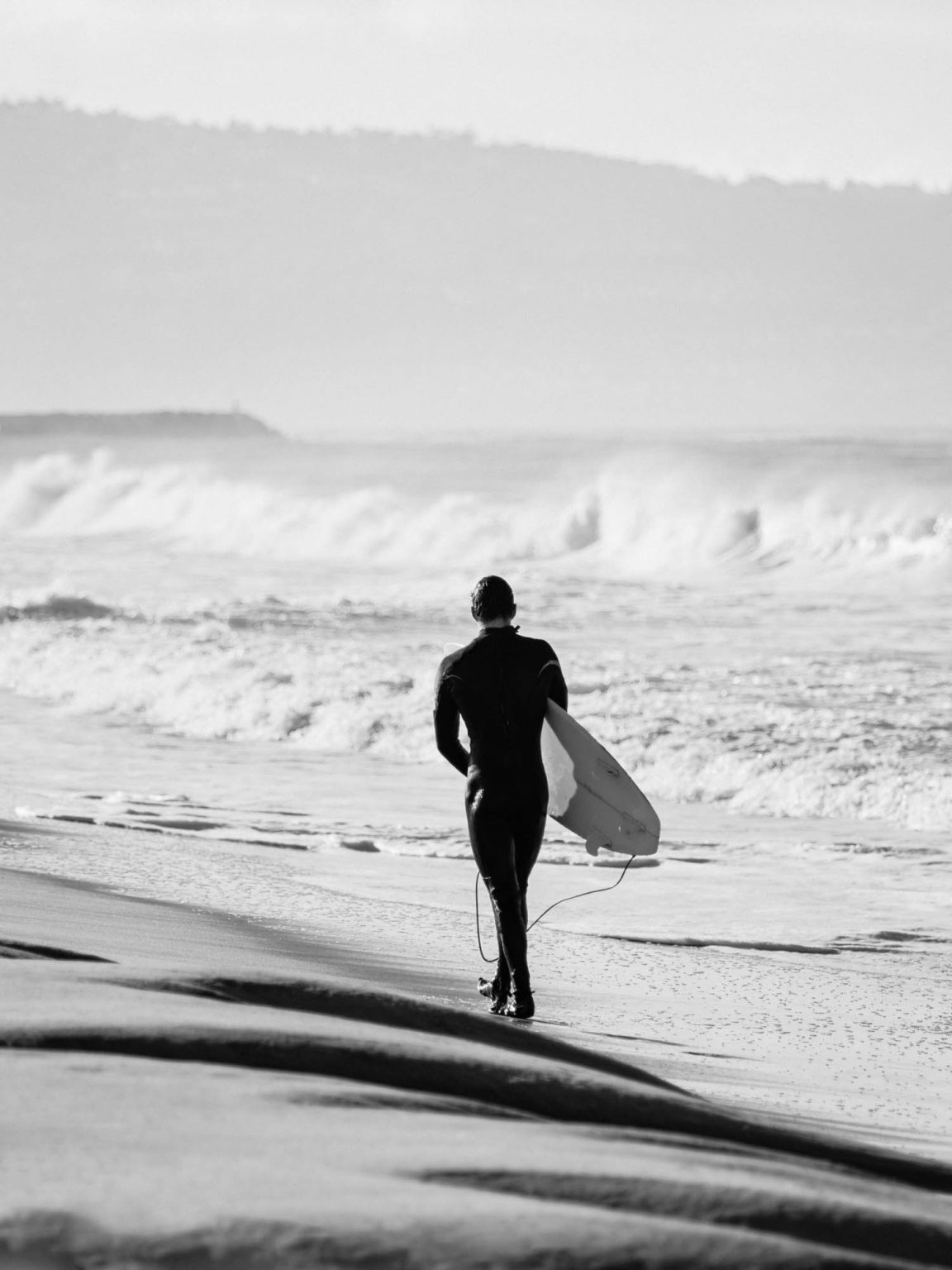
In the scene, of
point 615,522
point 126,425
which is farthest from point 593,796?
point 126,425

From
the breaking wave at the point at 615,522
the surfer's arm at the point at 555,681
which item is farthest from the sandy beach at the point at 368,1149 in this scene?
the breaking wave at the point at 615,522

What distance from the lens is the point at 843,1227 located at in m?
2.68

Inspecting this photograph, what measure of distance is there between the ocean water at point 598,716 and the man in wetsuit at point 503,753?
1.12 meters

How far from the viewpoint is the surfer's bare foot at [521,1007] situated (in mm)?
5379

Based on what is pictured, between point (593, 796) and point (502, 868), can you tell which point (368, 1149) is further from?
point (593, 796)

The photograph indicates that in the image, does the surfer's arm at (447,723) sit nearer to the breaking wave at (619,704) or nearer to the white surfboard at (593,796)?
the white surfboard at (593,796)

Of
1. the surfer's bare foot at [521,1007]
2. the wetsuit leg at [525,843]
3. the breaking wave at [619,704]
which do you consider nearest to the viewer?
the surfer's bare foot at [521,1007]

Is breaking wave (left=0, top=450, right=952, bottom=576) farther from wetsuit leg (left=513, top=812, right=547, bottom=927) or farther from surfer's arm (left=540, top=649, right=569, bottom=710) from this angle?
wetsuit leg (left=513, top=812, right=547, bottom=927)

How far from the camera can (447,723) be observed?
5.51m

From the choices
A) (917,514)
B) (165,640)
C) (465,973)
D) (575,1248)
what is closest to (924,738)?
(465,973)

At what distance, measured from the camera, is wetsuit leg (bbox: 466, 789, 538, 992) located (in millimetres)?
5434

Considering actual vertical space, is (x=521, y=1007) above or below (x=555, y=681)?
below

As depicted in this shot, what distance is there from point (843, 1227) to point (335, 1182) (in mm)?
741

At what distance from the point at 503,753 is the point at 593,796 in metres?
0.54
